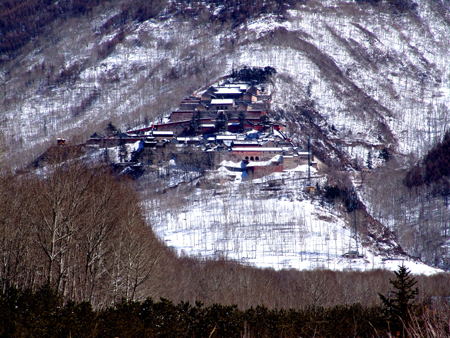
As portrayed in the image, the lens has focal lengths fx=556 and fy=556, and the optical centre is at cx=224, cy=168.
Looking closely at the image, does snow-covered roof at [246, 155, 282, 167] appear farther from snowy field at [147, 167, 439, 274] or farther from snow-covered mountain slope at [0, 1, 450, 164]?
snow-covered mountain slope at [0, 1, 450, 164]

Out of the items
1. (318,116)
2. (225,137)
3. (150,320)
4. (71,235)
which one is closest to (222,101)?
(225,137)

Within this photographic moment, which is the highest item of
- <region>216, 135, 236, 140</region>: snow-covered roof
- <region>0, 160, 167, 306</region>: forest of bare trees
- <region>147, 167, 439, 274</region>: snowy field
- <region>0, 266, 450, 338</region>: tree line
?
<region>216, 135, 236, 140</region>: snow-covered roof

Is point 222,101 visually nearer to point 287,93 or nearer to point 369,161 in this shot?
point 287,93

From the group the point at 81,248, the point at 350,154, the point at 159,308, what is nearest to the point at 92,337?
the point at 159,308

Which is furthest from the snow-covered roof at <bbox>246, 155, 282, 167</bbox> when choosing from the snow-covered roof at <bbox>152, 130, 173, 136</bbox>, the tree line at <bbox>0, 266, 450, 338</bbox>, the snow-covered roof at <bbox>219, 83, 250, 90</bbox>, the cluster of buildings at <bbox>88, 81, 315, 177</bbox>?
the tree line at <bbox>0, 266, 450, 338</bbox>

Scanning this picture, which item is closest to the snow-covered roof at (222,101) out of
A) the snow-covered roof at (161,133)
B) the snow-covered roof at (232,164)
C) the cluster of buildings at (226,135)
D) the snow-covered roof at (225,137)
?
the cluster of buildings at (226,135)

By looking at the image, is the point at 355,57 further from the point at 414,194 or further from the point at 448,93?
the point at 414,194

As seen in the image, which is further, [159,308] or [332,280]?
[332,280]

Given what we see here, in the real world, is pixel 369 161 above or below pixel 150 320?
above
